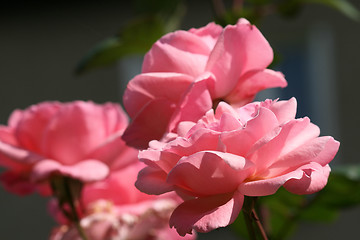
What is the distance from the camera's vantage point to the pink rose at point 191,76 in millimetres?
378

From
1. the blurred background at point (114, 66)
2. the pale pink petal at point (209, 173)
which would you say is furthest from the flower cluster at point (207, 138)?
the blurred background at point (114, 66)

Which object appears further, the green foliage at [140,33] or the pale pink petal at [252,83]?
the green foliage at [140,33]

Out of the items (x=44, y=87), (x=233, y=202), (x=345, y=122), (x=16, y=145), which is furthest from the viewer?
(x=44, y=87)

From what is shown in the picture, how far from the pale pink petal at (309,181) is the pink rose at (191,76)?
8 centimetres

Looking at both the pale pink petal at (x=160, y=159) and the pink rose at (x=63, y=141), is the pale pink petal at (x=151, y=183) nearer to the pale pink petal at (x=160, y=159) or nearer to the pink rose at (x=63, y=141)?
Result: the pale pink petal at (x=160, y=159)

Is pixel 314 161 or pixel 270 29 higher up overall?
pixel 314 161

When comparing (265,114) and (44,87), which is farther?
(44,87)

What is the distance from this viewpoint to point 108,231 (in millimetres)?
653

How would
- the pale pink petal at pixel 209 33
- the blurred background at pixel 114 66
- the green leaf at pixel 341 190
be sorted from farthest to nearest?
the blurred background at pixel 114 66 → the green leaf at pixel 341 190 → the pale pink petal at pixel 209 33

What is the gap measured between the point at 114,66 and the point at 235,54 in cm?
355

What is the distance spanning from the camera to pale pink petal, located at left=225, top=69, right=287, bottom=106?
1.31ft

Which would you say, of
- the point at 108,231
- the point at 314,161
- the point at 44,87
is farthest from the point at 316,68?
the point at 314,161

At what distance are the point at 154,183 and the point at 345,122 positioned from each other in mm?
3571

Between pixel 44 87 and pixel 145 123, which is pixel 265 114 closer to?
pixel 145 123
